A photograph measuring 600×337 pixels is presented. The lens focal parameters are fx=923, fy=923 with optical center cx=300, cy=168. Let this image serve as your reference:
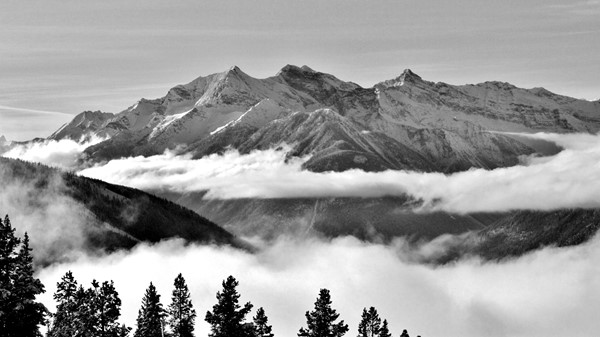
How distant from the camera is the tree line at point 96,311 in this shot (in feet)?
235

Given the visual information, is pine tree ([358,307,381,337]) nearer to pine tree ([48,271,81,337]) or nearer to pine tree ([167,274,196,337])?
pine tree ([167,274,196,337])

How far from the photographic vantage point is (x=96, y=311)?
334 feet

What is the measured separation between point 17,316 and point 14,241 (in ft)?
19.6

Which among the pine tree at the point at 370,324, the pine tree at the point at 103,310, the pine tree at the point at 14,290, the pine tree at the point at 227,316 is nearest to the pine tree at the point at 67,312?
the pine tree at the point at 103,310

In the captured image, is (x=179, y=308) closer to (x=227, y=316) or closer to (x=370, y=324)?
(x=227, y=316)

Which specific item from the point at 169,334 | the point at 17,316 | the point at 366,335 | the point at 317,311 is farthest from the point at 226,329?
the point at 366,335

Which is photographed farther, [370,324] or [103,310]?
[370,324]

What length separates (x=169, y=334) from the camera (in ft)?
388

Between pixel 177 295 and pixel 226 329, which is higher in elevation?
pixel 177 295

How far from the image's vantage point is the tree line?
7156 cm

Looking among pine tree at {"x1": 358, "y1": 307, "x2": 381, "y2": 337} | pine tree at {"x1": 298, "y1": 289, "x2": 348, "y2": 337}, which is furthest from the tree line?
pine tree at {"x1": 358, "y1": 307, "x2": 381, "y2": 337}

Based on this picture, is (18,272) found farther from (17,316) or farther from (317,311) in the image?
Result: (317,311)

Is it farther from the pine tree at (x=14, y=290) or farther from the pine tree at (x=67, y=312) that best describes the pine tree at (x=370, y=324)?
the pine tree at (x=14, y=290)

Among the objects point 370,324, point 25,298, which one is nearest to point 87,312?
point 25,298
